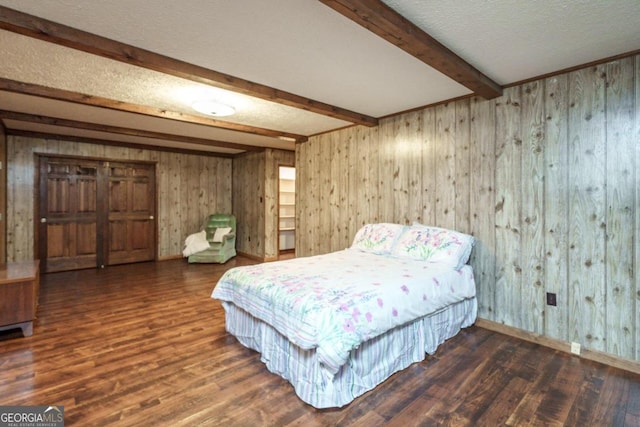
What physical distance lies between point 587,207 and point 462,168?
1058 mm

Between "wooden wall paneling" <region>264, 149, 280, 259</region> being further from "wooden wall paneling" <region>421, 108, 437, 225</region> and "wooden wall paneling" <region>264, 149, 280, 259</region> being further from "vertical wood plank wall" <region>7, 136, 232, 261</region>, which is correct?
"wooden wall paneling" <region>421, 108, 437, 225</region>

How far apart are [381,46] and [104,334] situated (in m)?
3.37

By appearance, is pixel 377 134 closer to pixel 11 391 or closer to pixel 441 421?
pixel 441 421

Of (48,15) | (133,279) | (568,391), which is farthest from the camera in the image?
(133,279)

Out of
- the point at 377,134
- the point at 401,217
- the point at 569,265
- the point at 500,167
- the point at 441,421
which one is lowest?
the point at 441,421

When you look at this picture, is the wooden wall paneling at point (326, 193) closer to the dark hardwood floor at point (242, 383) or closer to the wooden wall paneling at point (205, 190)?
the dark hardwood floor at point (242, 383)

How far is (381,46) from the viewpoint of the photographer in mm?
2133

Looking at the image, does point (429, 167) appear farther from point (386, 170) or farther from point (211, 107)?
point (211, 107)

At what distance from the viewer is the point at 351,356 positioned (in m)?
1.89

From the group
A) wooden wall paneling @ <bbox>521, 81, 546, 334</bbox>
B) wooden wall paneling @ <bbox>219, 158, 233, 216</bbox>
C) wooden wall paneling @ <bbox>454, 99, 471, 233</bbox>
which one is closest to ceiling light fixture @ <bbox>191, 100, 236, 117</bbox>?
wooden wall paneling @ <bbox>454, 99, 471, 233</bbox>

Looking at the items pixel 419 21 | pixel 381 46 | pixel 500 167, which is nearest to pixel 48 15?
pixel 381 46

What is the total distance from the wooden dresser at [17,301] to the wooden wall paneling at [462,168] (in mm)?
4064

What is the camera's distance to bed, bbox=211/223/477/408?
179 centimetres

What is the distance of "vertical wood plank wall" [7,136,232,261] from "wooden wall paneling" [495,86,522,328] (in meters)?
5.80
